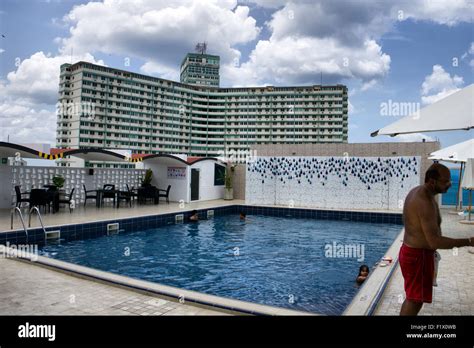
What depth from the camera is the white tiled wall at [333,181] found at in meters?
15.6

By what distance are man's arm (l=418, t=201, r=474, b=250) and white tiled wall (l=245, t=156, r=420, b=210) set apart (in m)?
13.7

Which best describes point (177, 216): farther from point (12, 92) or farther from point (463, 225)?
point (12, 92)

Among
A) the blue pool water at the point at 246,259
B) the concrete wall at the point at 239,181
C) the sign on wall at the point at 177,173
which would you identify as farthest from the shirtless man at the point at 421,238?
the concrete wall at the point at 239,181

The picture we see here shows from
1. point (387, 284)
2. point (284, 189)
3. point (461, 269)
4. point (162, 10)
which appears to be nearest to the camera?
point (387, 284)

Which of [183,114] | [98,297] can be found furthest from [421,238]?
[183,114]

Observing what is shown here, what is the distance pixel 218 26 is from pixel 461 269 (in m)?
18.1

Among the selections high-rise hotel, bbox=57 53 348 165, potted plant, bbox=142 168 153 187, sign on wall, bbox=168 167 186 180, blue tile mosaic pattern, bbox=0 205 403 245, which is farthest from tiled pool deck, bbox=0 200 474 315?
high-rise hotel, bbox=57 53 348 165

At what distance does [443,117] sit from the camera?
384 centimetres

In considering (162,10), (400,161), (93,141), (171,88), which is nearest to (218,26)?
(162,10)

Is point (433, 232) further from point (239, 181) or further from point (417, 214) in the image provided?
point (239, 181)

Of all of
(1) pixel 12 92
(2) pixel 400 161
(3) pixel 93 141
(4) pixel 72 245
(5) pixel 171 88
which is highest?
(5) pixel 171 88

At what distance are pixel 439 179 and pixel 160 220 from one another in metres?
10.3

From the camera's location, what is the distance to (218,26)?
20.3 metres

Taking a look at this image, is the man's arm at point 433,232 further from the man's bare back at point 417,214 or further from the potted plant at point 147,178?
the potted plant at point 147,178
